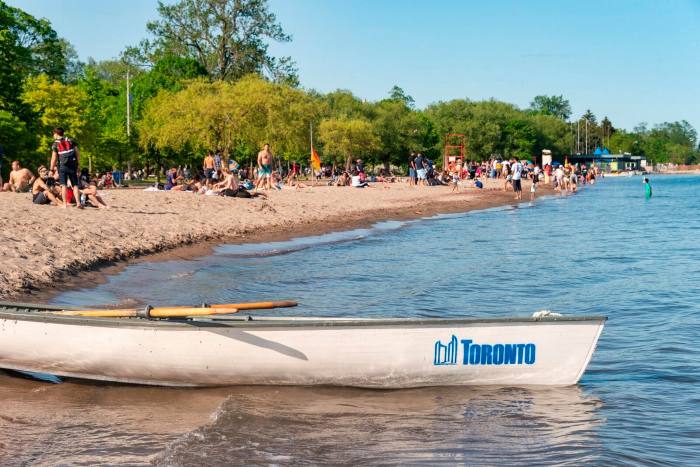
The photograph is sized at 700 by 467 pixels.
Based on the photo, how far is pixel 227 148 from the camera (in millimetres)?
47844

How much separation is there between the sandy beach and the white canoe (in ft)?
11.6

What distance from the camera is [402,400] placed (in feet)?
25.4

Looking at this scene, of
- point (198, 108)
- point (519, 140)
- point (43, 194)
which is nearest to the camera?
point (43, 194)

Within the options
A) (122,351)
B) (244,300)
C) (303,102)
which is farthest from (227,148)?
(122,351)

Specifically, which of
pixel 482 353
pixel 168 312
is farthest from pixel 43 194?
pixel 482 353

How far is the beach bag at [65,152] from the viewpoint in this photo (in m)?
18.2

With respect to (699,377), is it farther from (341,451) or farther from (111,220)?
(111,220)

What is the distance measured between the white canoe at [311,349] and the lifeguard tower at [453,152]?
64538mm

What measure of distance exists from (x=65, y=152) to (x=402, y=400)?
1293 cm

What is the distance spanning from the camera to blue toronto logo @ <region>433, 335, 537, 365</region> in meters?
7.49

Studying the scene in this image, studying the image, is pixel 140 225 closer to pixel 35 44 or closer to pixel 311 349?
pixel 311 349

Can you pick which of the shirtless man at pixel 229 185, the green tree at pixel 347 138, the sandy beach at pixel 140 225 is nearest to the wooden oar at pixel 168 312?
the sandy beach at pixel 140 225

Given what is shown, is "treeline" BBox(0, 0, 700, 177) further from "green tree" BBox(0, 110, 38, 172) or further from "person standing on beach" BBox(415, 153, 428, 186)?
"person standing on beach" BBox(415, 153, 428, 186)

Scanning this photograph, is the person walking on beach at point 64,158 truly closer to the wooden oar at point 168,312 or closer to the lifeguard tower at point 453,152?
the wooden oar at point 168,312
